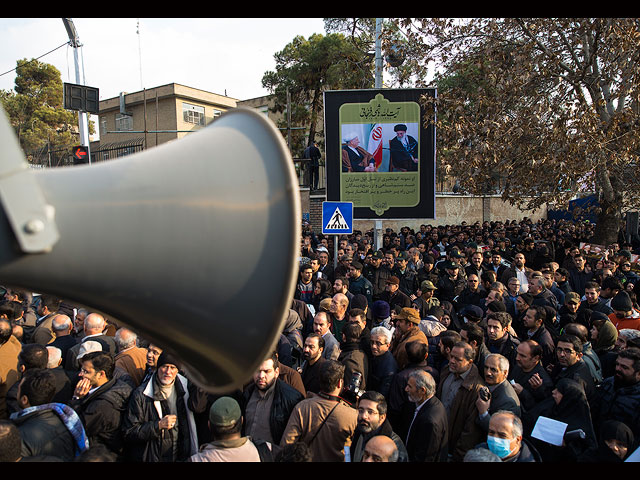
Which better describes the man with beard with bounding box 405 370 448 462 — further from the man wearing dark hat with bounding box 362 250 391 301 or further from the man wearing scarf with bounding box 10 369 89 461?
the man wearing dark hat with bounding box 362 250 391 301

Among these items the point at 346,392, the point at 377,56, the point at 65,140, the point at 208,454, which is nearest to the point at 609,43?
the point at 377,56

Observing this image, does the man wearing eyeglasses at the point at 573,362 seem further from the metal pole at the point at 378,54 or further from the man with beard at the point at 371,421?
the metal pole at the point at 378,54

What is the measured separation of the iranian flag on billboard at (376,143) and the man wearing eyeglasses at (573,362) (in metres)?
7.25

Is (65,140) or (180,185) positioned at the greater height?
(65,140)

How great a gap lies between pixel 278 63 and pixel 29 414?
2144 centimetres

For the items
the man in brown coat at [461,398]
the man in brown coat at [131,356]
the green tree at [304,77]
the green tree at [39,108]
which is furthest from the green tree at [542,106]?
the green tree at [39,108]

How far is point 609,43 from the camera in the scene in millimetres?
7832

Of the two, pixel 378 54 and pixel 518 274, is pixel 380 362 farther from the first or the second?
pixel 378 54

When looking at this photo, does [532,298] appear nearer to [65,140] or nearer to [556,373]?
[556,373]

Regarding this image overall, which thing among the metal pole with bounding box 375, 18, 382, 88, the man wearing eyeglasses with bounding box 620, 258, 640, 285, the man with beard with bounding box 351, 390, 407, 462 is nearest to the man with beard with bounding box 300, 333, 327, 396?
the man with beard with bounding box 351, 390, 407, 462

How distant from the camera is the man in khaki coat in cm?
286

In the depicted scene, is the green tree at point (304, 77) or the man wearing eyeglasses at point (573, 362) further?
the green tree at point (304, 77)

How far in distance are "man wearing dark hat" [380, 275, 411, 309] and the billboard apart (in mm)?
4189

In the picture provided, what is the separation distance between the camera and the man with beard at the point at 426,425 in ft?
9.32
